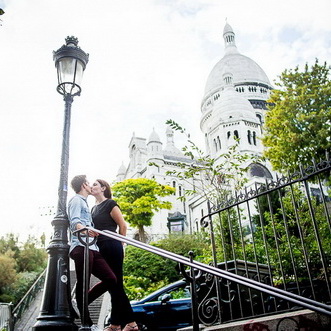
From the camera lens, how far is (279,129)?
18.6 m

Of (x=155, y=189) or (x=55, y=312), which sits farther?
(x=155, y=189)

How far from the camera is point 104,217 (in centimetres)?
482

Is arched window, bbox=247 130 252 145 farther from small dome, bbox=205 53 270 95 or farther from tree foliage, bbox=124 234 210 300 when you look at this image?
small dome, bbox=205 53 270 95

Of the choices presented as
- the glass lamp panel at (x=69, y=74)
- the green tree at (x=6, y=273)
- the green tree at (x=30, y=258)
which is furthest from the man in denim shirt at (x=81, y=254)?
the green tree at (x=30, y=258)

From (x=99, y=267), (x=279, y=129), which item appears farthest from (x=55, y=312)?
(x=279, y=129)

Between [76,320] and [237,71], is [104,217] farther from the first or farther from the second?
[237,71]

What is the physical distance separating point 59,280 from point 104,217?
992 mm

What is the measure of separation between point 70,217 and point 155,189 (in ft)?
87.5

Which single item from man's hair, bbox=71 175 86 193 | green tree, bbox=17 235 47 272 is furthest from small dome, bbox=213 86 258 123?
man's hair, bbox=71 175 86 193

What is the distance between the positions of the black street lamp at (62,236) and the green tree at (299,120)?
13143 mm

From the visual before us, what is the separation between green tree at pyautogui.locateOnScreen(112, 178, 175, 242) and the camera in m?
30.8

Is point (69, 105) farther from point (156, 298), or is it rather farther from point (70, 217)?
point (156, 298)

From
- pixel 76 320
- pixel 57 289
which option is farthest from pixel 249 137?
pixel 57 289

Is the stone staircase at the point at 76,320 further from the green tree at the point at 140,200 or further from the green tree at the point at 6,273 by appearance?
the green tree at the point at 140,200
